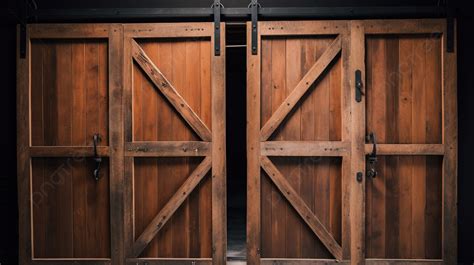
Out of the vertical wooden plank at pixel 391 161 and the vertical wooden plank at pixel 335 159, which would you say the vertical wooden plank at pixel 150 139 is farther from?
the vertical wooden plank at pixel 391 161

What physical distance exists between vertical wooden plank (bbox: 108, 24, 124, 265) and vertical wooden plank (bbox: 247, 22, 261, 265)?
136 cm

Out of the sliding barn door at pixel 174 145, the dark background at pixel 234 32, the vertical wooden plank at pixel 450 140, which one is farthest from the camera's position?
the dark background at pixel 234 32

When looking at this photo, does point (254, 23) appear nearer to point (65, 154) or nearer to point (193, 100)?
point (193, 100)

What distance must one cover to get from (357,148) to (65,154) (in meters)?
3.14

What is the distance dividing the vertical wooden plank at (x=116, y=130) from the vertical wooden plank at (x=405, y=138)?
118 inches

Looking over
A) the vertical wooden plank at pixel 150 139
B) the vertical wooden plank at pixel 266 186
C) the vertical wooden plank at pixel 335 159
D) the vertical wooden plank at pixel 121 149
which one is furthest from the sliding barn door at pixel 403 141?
the vertical wooden plank at pixel 121 149

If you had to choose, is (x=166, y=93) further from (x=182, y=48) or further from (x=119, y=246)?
(x=119, y=246)

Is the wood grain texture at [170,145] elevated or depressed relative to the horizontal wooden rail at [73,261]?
elevated

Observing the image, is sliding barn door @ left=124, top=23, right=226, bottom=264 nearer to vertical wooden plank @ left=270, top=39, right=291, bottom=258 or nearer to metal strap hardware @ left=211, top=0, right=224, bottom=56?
metal strap hardware @ left=211, top=0, right=224, bottom=56

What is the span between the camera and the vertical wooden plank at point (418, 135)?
13.0 ft

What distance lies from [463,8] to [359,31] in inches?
50.1

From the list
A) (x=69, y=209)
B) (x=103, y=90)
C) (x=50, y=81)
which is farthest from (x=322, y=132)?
(x=50, y=81)

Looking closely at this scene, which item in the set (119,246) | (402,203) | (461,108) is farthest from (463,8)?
(119,246)

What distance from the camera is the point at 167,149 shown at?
402 cm
